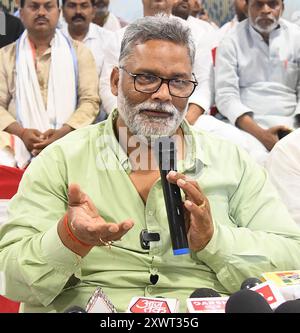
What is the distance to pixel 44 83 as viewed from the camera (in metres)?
2.78

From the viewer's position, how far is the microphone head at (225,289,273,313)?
34.9 inches

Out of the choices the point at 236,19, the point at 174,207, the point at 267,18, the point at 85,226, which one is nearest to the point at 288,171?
the point at 174,207

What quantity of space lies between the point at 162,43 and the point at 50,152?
372mm

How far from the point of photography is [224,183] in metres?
1.53

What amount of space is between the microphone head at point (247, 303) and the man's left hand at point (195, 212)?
0.32 m

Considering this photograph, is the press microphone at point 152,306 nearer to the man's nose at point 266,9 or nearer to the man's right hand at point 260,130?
the man's right hand at point 260,130

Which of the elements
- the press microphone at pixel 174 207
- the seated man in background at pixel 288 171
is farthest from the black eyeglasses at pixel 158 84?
the seated man in background at pixel 288 171

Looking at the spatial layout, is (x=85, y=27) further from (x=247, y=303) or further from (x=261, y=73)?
(x=247, y=303)

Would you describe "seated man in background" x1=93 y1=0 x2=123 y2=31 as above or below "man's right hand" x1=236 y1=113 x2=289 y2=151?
above

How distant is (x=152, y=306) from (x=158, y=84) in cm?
64

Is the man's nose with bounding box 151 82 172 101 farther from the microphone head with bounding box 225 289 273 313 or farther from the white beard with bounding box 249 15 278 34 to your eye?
the white beard with bounding box 249 15 278 34

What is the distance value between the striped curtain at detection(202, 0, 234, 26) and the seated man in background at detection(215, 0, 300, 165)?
199 mm

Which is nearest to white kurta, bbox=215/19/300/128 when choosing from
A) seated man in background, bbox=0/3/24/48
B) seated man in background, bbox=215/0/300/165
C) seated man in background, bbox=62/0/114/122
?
seated man in background, bbox=215/0/300/165

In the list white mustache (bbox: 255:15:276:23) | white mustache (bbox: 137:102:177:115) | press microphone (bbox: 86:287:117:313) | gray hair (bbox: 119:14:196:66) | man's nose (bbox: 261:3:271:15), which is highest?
gray hair (bbox: 119:14:196:66)
